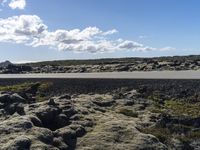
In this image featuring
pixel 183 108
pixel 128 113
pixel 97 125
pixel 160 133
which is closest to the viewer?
pixel 97 125

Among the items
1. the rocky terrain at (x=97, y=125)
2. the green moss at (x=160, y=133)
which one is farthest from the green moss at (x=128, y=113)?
the green moss at (x=160, y=133)

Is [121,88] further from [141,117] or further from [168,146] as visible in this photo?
[168,146]

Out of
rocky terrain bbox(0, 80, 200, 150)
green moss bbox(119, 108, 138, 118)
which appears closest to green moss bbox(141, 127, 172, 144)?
rocky terrain bbox(0, 80, 200, 150)

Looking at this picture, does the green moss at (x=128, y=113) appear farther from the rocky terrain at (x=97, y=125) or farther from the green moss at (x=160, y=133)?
the green moss at (x=160, y=133)

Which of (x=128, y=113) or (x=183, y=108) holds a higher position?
(x=128, y=113)

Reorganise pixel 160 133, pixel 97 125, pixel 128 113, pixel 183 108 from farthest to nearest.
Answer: pixel 183 108 < pixel 128 113 < pixel 160 133 < pixel 97 125

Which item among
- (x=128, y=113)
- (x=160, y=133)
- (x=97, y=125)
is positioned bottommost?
(x=160, y=133)

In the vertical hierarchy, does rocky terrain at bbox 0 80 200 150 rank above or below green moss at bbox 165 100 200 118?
above

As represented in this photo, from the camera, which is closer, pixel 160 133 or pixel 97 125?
pixel 97 125

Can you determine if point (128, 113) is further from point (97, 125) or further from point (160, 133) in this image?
point (97, 125)

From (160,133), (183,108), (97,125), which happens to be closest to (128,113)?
(160,133)

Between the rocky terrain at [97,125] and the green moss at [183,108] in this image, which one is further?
the green moss at [183,108]

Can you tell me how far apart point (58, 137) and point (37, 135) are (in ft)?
6.11

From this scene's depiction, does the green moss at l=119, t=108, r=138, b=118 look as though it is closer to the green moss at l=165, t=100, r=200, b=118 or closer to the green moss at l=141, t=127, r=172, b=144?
the green moss at l=141, t=127, r=172, b=144
